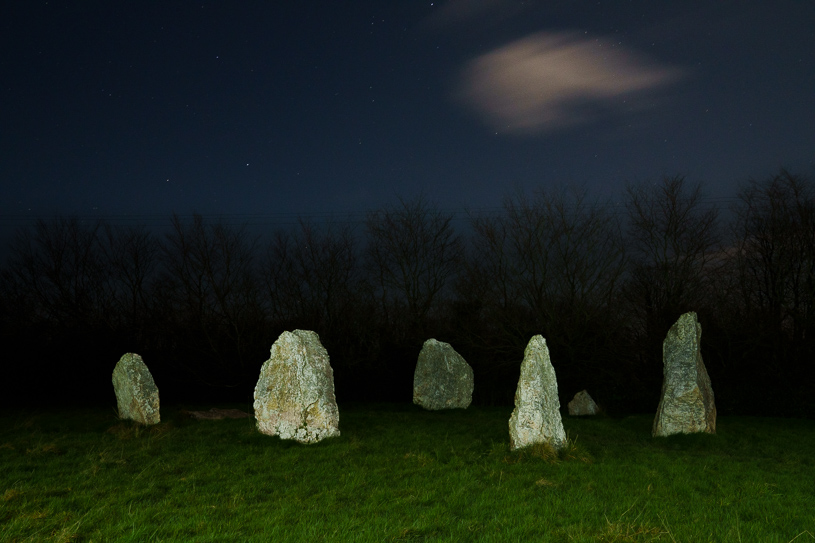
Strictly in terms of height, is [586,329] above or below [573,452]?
above

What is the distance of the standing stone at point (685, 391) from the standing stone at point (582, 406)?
8031mm

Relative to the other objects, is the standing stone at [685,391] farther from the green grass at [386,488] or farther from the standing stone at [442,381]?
the standing stone at [442,381]

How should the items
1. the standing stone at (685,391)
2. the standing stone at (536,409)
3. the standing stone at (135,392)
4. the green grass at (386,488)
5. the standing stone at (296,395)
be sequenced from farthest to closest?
the standing stone at (135,392), the standing stone at (685,391), the standing stone at (296,395), the standing stone at (536,409), the green grass at (386,488)

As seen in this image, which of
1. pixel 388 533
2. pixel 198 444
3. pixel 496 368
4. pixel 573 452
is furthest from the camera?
pixel 496 368

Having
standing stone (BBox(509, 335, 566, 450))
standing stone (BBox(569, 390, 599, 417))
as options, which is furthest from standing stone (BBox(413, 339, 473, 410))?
standing stone (BBox(509, 335, 566, 450))

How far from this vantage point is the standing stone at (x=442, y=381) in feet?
77.3

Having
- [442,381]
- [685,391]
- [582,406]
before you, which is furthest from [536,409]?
[582,406]

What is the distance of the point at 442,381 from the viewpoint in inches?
931

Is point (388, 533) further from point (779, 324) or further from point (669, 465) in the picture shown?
point (779, 324)

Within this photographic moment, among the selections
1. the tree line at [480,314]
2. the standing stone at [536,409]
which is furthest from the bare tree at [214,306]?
the standing stone at [536,409]

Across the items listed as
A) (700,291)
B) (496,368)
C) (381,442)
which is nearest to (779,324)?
(700,291)

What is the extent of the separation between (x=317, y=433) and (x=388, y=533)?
7.04 meters

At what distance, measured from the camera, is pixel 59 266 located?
107ft

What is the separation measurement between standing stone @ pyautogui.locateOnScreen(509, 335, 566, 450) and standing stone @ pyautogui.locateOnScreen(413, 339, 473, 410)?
11.6 m
